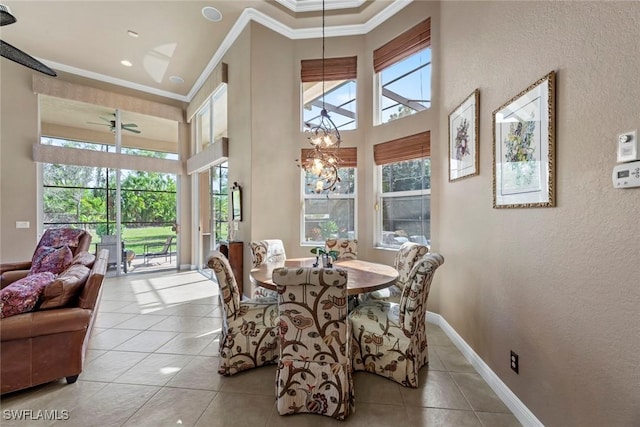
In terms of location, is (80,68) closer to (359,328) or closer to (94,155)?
(94,155)

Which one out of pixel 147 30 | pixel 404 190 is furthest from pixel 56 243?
pixel 404 190

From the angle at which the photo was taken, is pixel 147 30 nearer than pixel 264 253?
No

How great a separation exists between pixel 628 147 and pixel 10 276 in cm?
566

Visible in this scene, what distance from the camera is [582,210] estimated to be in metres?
1.38

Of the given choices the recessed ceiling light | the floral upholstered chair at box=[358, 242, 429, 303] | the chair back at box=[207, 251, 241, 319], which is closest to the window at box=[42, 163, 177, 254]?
the recessed ceiling light

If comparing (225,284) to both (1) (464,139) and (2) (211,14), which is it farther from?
(2) (211,14)

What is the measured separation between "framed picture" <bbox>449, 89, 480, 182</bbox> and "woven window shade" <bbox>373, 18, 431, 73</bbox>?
4.20 feet

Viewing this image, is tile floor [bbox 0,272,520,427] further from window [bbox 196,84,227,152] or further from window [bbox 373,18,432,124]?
window [bbox 196,84,227,152]

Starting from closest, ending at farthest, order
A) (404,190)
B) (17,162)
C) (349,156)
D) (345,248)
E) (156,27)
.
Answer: (345,248)
(404,190)
(156,27)
(349,156)
(17,162)

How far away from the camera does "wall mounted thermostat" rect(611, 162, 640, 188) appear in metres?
1.12

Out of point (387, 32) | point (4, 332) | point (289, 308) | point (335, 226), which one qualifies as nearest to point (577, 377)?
point (289, 308)

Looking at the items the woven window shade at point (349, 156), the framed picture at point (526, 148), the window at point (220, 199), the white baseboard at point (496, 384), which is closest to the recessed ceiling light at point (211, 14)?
the woven window shade at point (349, 156)

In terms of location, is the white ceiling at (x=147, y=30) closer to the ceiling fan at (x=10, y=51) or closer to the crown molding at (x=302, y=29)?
the crown molding at (x=302, y=29)

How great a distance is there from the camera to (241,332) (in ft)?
7.59
